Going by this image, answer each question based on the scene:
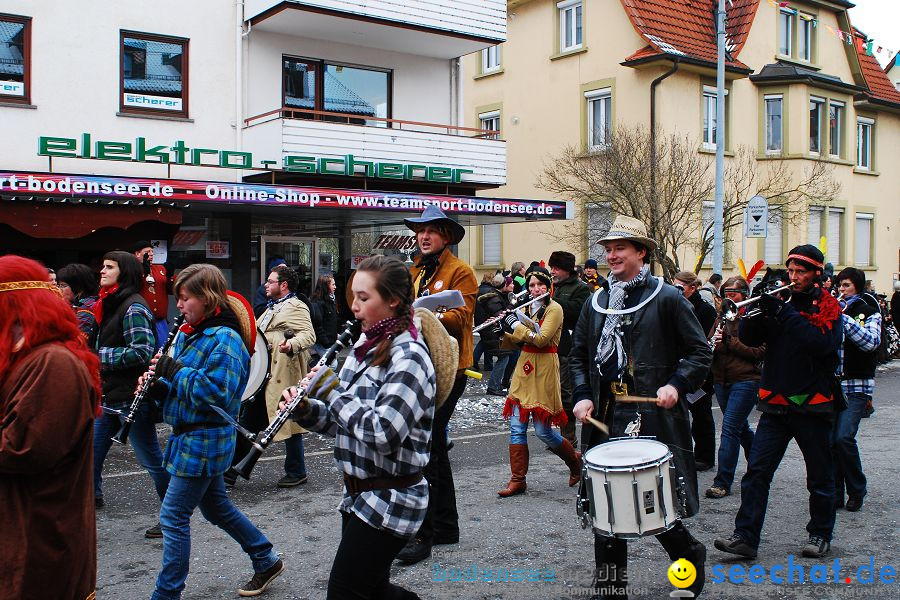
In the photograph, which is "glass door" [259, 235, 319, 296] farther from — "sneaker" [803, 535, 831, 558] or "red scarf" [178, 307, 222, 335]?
"sneaker" [803, 535, 831, 558]

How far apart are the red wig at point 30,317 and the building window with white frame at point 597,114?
70.9ft

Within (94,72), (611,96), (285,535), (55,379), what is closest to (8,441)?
(55,379)

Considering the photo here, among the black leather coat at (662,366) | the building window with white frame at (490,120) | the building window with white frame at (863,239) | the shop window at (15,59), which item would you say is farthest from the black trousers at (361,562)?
the building window with white frame at (863,239)

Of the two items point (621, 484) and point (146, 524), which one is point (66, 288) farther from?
point (621, 484)

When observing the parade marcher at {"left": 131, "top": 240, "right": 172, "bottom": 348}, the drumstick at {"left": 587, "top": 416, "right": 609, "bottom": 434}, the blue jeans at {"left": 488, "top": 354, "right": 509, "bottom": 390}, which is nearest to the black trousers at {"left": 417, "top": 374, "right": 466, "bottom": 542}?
the drumstick at {"left": 587, "top": 416, "right": 609, "bottom": 434}

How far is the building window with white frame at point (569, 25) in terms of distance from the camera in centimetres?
2499

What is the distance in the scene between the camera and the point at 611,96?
2384cm

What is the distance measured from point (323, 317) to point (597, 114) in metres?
14.4

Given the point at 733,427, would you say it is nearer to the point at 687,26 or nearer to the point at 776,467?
the point at 776,467

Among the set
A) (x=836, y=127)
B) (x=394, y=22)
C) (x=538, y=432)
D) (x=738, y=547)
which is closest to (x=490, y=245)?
(x=836, y=127)

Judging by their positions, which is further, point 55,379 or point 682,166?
point 682,166

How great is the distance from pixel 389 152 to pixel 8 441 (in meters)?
15.3

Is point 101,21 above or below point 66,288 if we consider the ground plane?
above

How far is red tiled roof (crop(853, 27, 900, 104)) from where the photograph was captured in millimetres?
28203
